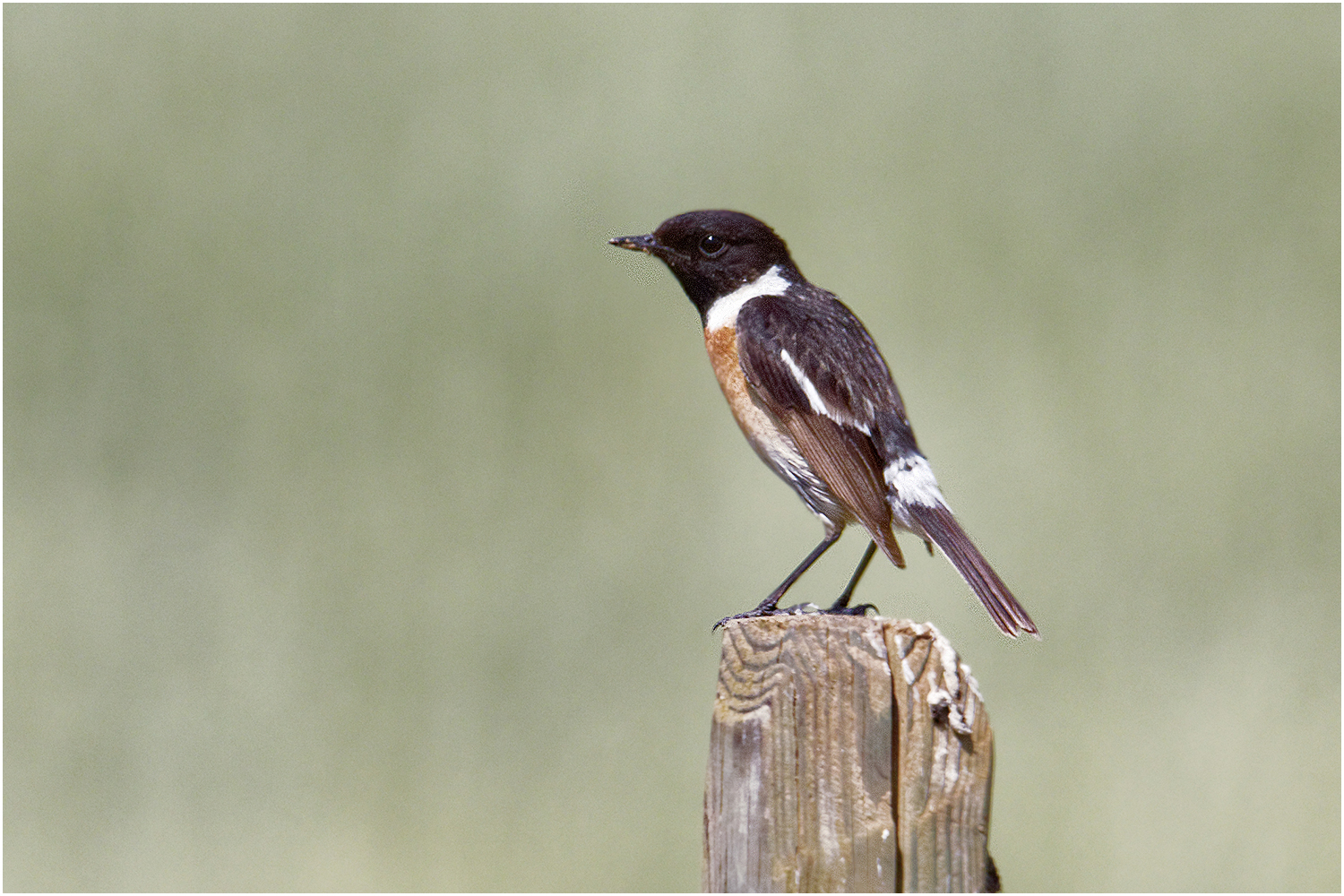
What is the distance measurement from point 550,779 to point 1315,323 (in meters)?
5.38

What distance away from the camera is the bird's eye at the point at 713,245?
16.6 ft

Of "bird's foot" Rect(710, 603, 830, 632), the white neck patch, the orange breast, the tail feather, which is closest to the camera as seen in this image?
"bird's foot" Rect(710, 603, 830, 632)

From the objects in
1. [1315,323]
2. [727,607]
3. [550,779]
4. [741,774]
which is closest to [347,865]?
[550,779]

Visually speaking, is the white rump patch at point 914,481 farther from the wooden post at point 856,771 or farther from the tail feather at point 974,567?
the wooden post at point 856,771

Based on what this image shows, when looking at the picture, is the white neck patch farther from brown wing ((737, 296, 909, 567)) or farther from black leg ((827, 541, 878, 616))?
black leg ((827, 541, 878, 616))

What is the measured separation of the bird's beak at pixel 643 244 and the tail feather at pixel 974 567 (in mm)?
1400

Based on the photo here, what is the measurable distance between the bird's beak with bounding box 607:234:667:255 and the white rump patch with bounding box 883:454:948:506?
4.08 ft

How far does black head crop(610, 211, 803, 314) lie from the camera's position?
199 inches

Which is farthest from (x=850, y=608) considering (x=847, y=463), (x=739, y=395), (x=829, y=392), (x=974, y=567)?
(x=739, y=395)

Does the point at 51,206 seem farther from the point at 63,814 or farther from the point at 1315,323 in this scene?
the point at 1315,323

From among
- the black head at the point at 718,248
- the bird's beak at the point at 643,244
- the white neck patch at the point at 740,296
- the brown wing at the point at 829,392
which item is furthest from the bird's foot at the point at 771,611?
the bird's beak at the point at 643,244

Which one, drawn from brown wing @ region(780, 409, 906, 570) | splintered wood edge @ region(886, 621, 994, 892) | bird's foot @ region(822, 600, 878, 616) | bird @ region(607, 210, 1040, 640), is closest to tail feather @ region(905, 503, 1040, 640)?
bird @ region(607, 210, 1040, 640)

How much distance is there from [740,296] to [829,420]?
0.76 m

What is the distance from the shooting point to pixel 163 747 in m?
6.43
